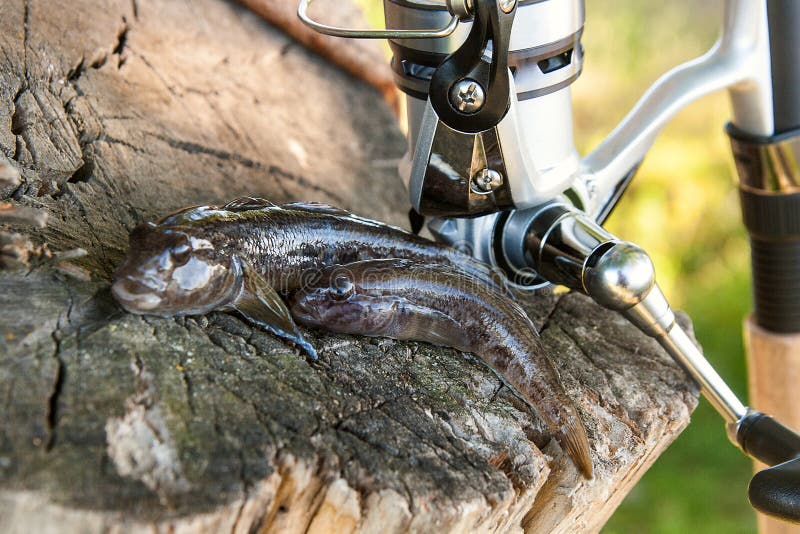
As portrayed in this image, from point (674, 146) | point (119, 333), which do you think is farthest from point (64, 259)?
point (674, 146)

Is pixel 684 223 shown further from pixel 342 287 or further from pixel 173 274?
pixel 173 274

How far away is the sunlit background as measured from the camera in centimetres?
252

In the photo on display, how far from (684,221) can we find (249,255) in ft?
8.22

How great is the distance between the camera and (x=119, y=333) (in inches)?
33.8

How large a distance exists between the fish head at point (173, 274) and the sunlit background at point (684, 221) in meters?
1.63

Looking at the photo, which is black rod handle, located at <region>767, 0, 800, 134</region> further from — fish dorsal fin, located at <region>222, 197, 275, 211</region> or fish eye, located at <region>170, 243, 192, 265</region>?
fish eye, located at <region>170, 243, 192, 265</region>

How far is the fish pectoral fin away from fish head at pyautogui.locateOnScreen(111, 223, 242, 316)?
14 mm

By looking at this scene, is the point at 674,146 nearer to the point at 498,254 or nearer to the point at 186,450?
the point at 498,254

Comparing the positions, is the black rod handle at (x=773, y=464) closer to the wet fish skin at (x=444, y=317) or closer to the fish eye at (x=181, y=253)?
the wet fish skin at (x=444, y=317)

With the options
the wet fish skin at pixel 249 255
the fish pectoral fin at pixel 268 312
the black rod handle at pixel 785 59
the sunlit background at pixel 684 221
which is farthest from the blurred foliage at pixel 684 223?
the fish pectoral fin at pixel 268 312

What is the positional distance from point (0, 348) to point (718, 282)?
2.73 metres

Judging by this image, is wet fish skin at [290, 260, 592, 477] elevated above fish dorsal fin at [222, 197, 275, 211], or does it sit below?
below

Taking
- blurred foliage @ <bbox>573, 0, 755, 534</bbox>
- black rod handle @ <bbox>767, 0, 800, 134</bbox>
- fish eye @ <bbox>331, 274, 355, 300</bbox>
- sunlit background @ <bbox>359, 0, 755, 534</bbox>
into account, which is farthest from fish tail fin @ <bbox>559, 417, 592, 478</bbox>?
sunlit background @ <bbox>359, 0, 755, 534</bbox>

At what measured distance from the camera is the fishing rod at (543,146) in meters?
1.01
